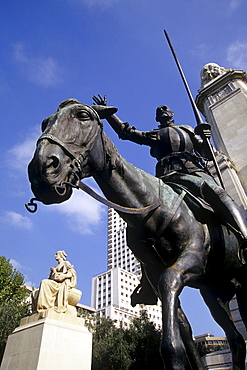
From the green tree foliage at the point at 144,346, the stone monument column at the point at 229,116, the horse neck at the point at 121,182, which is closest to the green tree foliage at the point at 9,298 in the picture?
the green tree foliage at the point at 144,346

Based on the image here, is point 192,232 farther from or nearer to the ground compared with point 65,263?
nearer to the ground

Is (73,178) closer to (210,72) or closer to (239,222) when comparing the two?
(239,222)

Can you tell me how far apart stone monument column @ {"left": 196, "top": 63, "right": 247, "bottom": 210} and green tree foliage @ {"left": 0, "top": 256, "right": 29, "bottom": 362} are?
26.0 metres

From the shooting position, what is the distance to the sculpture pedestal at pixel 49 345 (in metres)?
6.04

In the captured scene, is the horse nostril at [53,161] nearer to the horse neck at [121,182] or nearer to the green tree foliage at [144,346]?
the horse neck at [121,182]

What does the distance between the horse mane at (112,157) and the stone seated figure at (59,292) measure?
5608 mm

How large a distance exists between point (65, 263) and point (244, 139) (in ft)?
46.8

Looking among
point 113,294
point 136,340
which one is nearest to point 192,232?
point 136,340

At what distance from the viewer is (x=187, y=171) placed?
4371 millimetres

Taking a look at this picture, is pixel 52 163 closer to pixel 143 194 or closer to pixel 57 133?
pixel 57 133

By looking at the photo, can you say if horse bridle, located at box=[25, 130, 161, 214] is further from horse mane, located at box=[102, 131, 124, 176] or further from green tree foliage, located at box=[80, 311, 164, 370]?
green tree foliage, located at box=[80, 311, 164, 370]

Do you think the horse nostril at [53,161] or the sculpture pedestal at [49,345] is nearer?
the horse nostril at [53,161]

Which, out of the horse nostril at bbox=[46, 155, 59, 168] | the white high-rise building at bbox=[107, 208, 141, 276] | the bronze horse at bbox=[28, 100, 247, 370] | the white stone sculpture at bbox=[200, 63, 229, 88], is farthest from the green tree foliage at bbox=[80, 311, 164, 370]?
the white high-rise building at bbox=[107, 208, 141, 276]

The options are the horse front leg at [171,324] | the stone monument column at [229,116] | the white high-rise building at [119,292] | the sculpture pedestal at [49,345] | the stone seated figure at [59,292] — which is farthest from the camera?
the white high-rise building at [119,292]
